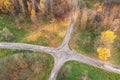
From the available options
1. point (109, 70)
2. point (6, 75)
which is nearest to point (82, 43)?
point (109, 70)

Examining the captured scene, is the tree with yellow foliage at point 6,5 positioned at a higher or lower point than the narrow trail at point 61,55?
higher

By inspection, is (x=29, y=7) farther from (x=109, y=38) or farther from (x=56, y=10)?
(x=109, y=38)

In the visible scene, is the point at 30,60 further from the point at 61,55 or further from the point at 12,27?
the point at 12,27

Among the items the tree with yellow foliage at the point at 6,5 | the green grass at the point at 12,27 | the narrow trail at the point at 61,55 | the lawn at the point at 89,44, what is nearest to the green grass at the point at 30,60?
the narrow trail at the point at 61,55

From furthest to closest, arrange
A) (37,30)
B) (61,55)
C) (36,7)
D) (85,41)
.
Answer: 1. (36,7)
2. (37,30)
3. (85,41)
4. (61,55)

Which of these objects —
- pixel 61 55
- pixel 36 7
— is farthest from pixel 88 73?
pixel 36 7

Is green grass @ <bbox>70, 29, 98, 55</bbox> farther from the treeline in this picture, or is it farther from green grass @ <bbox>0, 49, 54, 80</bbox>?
the treeline

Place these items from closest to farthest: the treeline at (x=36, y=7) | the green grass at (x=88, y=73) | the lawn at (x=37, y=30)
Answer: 1. the green grass at (x=88, y=73)
2. the lawn at (x=37, y=30)
3. the treeline at (x=36, y=7)

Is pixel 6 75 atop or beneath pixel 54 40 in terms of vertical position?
beneath

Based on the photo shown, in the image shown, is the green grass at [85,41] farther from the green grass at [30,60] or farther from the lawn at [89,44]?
the green grass at [30,60]
